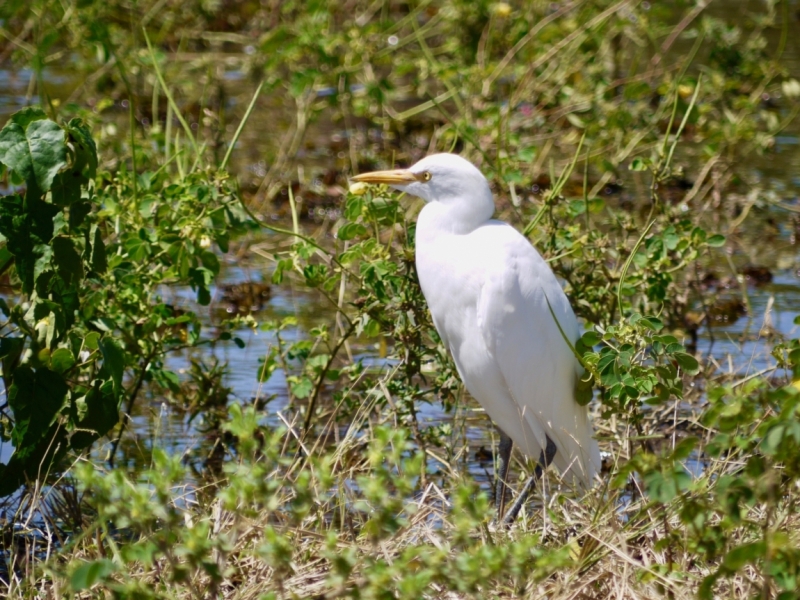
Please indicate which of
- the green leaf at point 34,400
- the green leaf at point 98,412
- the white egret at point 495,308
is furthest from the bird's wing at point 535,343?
the green leaf at point 34,400

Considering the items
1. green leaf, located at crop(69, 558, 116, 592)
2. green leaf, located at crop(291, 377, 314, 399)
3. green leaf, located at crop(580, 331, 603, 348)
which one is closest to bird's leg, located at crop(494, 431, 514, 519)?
green leaf, located at crop(291, 377, 314, 399)

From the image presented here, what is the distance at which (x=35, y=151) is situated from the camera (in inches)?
97.3

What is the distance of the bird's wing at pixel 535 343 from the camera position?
10.1 feet

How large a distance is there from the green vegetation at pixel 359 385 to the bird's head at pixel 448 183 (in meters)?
0.09

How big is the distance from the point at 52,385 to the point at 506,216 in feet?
11.2

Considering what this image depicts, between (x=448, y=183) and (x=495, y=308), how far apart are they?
357 mm

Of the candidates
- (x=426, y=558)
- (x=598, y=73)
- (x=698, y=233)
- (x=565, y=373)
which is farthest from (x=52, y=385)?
(x=598, y=73)

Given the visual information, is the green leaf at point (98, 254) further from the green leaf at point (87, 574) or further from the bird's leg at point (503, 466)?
the bird's leg at point (503, 466)

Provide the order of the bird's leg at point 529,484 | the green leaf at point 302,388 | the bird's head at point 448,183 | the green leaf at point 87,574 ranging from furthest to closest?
the green leaf at point 302,388
the bird's head at point 448,183
the bird's leg at point 529,484
the green leaf at point 87,574

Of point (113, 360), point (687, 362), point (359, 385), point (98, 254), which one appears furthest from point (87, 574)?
point (359, 385)

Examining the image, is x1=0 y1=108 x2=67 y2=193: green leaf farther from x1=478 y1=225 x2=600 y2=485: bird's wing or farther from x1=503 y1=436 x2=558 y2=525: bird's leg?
x1=503 y1=436 x2=558 y2=525: bird's leg

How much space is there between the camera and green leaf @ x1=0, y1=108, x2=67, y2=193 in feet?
8.07

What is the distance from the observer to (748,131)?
16.4 feet

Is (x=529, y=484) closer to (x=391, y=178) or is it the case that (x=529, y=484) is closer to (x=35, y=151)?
(x=391, y=178)
